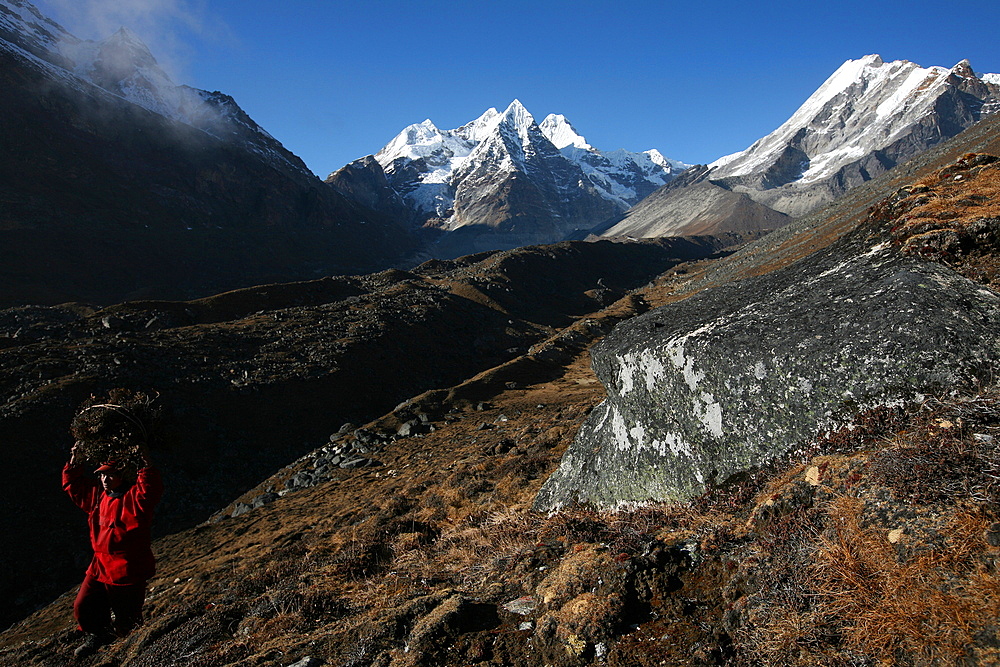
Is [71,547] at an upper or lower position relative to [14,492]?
lower

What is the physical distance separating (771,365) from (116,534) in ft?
25.7

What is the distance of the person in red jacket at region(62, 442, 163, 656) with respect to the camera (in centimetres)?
542

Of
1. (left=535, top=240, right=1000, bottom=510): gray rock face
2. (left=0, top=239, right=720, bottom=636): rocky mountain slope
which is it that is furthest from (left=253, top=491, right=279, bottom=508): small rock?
(left=535, top=240, right=1000, bottom=510): gray rock face

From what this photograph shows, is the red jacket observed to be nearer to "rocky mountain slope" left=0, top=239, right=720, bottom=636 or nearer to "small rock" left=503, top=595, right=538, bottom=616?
"rocky mountain slope" left=0, top=239, right=720, bottom=636

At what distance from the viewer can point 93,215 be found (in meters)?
100

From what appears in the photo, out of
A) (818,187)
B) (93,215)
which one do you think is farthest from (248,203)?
(818,187)

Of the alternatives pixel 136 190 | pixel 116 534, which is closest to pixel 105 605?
pixel 116 534

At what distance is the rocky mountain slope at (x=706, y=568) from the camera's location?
308cm

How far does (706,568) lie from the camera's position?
4.39 metres

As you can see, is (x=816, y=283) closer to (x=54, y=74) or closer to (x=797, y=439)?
(x=797, y=439)

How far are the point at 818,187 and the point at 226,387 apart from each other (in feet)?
751

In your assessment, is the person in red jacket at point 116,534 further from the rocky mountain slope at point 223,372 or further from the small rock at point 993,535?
the small rock at point 993,535

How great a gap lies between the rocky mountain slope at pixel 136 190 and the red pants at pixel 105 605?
84.5 metres

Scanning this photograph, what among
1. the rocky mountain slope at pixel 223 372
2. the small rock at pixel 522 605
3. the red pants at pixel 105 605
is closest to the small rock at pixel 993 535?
the small rock at pixel 522 605
